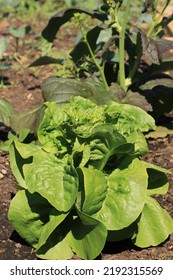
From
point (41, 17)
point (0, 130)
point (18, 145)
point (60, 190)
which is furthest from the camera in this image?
point (41, 17)

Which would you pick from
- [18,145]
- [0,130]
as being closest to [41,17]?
[0,130]

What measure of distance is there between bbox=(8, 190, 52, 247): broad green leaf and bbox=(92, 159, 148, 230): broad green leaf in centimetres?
33

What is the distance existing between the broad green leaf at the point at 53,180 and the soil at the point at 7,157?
439mm

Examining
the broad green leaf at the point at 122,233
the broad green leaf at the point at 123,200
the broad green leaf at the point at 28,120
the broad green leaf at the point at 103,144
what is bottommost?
the broad green leaf at the point at 122,233

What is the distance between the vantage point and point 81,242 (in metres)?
3.94

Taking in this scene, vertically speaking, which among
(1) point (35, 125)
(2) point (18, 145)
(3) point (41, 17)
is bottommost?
(3) point (41, 17)

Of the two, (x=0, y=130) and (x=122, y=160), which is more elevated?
(x=122, y=160)

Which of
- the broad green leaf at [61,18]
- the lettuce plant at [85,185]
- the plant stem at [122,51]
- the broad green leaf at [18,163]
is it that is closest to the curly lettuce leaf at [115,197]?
the lettuce plant at [85,185]

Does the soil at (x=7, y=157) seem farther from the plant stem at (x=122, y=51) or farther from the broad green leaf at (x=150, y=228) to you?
the plant stem at (x=122, y=51)

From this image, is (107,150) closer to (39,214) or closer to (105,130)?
(105,130)

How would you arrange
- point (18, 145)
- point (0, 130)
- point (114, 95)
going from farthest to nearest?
point (0, 130) < point (114, 95) < point (18, 145)

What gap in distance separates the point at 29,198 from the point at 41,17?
4.52m

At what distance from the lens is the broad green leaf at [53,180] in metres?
3.78

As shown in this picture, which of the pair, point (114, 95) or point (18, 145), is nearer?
point (18, 145)
